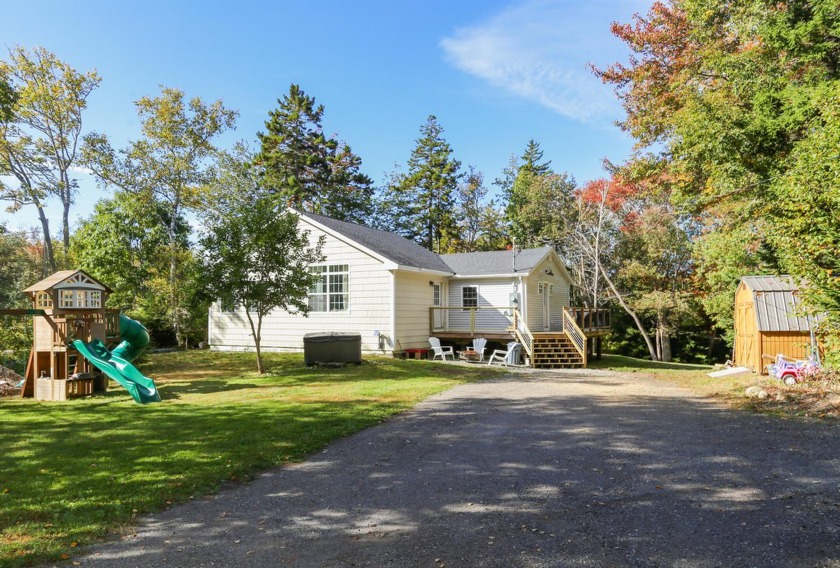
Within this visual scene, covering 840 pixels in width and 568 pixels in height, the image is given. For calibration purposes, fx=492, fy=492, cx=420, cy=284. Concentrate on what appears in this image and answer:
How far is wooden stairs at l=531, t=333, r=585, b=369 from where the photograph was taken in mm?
16609

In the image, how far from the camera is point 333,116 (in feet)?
135

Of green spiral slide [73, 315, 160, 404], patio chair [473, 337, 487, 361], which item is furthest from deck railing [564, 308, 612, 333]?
green spiral slide [73, 315, 160, 404]

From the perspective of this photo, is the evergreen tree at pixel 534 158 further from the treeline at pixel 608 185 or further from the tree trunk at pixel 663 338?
the tree trunk at pixel 663 338

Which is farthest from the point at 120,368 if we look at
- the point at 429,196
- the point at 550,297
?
the point at 429,196

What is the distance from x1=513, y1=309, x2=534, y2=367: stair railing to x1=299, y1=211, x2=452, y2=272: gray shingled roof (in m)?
3.71

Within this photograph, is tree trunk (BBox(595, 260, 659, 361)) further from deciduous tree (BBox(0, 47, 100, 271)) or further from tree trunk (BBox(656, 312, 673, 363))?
deciduous tree (BBox(0, 47, 100, 271))

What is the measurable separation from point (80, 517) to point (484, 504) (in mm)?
3467

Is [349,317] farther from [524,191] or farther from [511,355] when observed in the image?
[524,191]

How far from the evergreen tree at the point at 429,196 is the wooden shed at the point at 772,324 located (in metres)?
27.5

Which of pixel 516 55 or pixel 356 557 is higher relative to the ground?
pixel 516 55

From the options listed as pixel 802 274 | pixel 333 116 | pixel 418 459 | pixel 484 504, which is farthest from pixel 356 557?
pixel 333 116

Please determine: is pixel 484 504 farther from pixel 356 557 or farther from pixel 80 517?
pixel 80 517

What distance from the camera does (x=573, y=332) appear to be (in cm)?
1719

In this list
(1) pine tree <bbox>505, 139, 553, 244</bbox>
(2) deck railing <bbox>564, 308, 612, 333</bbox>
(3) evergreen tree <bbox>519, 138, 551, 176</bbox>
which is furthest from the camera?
(3) evergreen tree <bbox>519, 138, 551, 176</bbox>
